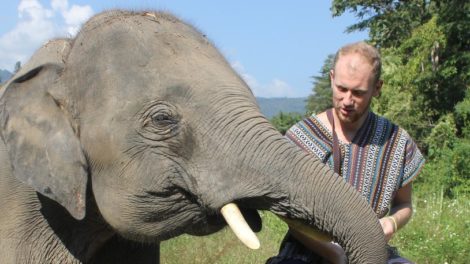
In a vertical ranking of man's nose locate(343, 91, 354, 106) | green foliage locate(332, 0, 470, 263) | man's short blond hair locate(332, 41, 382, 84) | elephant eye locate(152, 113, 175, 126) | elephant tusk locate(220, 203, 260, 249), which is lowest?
green foliage locate(332, 0, 470, 263)

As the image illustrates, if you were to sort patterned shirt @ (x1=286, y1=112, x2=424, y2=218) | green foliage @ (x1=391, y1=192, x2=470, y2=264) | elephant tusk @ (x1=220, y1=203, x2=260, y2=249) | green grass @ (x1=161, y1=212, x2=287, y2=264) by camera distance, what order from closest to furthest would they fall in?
elephant tusk @ (x1=220, y1=203, x2=260, y2=249) → patterned shirt @ (x1=286, y1=112, x2=424, y2=218) → green grass @ (x1=161, y1=212, x2=287, y2=264) → green foliage @ (x1=391, y1=192, x2=470, y2=264)

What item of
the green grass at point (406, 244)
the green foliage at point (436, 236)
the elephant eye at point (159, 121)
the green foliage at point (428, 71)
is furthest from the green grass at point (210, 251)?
the green foliage at point (428, 71)

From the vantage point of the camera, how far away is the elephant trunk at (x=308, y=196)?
2768mm

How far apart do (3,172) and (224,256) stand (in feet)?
11.1

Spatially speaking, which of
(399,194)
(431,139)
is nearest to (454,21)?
(431,139)

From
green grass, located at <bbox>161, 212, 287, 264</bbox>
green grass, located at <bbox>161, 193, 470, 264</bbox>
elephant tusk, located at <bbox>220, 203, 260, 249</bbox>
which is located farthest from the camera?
green grass, located at <bbox>161, 193, 470, 264</bbox>

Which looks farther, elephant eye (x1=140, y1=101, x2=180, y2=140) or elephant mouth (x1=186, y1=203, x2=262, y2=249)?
elephant eye (x1=140, y1=101, x2=180, y2=140)

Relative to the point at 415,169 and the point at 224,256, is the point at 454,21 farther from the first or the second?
the point at 415,169

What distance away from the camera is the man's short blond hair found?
354 centimetres

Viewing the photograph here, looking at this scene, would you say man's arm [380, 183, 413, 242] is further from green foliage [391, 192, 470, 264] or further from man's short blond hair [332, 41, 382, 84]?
green foliage [391, 192, 470, 264]

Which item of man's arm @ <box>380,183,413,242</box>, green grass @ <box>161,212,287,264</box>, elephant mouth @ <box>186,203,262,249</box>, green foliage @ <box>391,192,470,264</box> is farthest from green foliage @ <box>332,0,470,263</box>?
elephant mouth @ <box>186,203,262,249</box>

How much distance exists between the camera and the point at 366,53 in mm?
3545

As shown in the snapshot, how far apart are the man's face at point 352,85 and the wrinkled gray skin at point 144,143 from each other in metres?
0.58

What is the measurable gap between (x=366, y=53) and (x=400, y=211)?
80 centimetres
